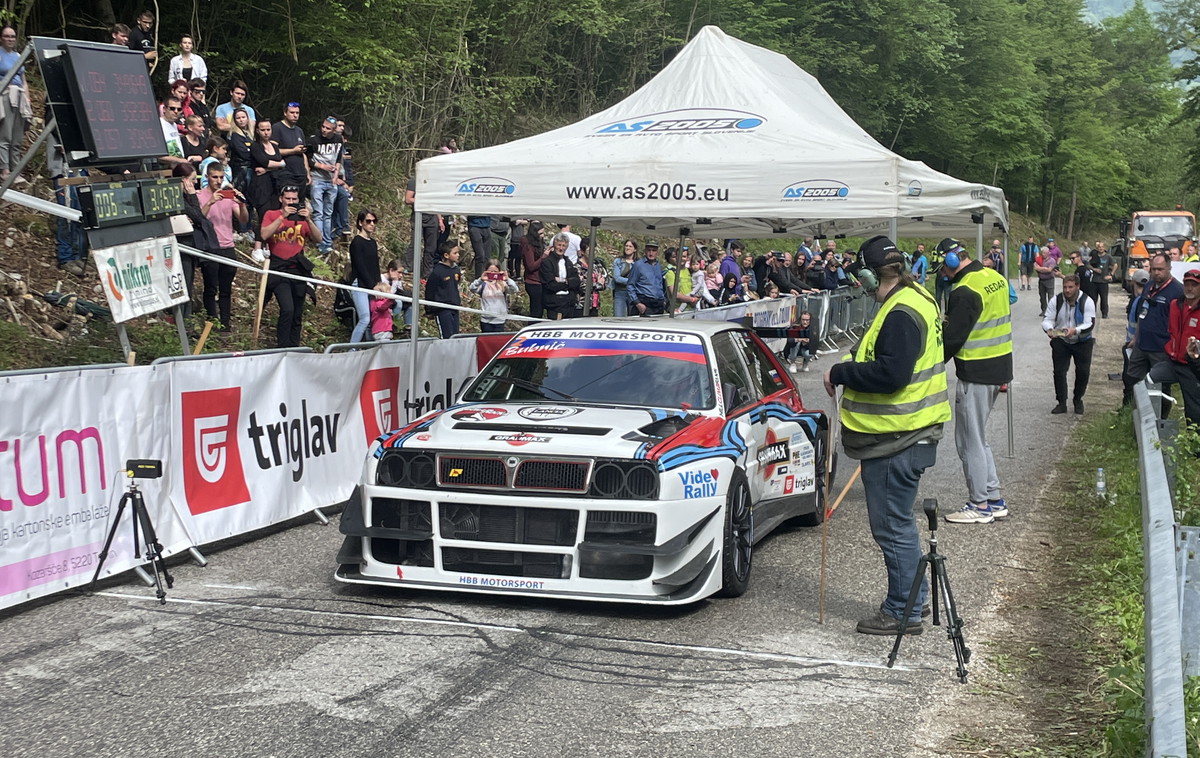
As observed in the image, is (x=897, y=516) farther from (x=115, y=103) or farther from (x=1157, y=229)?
(x=1157, y=229)

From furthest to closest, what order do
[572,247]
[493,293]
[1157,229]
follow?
[1157,229]
[572,247]
[493,293]

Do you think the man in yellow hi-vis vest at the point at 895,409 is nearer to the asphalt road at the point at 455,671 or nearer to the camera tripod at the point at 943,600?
the asphalt road at the point at 455,671

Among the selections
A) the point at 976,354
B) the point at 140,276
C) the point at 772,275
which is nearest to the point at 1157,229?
the point at 772,275

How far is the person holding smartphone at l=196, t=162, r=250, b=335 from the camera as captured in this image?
45.1 ft

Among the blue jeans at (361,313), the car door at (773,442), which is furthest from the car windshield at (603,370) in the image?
the blue jeans at (361,313)

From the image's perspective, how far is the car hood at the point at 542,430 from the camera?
263 inches

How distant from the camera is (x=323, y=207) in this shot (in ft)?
61.0

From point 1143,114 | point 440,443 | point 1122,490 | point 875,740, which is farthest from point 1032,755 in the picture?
point 1143,114

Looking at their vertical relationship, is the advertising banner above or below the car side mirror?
below

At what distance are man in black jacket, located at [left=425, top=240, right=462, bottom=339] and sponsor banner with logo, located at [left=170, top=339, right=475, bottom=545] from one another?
4186mm

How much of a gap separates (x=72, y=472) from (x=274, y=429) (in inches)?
81.1

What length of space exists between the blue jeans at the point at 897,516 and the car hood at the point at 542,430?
127 cm

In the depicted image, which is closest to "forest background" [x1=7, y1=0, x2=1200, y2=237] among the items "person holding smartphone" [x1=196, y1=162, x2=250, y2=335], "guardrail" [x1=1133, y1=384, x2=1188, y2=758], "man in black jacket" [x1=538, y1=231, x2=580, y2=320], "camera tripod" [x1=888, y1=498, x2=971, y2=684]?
"person holding smartphone" [x1=196, y1=162, x2=250, y2=335]

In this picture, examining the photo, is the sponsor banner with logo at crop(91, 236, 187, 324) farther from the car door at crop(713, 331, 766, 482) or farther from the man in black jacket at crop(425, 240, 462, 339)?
the man in black jacket at crop(425, 240, 462, 339)
